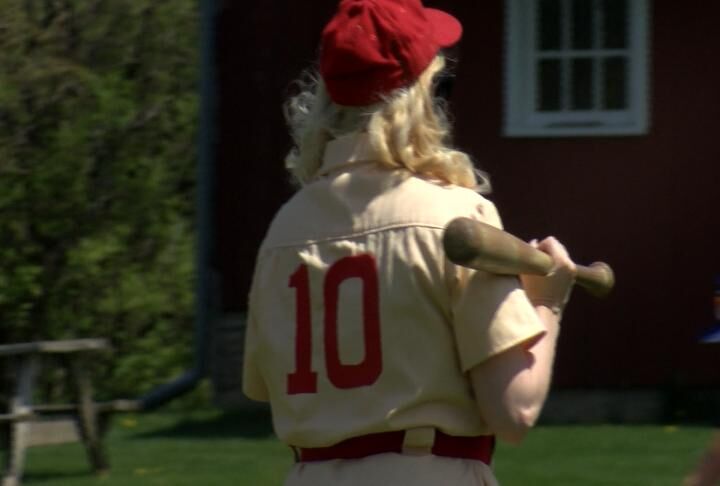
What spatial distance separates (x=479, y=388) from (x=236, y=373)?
8.64 metres

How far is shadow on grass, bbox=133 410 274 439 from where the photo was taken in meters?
10.3

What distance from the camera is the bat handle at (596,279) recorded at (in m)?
2.89

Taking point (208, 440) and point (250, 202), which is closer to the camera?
point (208, 440)

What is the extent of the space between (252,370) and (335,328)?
13.8 inches

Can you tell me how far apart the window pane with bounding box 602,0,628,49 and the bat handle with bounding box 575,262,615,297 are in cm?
804

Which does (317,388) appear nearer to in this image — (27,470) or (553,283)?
(553,283)

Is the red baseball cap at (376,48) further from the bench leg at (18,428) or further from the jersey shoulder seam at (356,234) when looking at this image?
the bench leg at (18,428)

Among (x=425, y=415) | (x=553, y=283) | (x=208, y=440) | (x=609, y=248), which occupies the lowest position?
(x=208, y=440)

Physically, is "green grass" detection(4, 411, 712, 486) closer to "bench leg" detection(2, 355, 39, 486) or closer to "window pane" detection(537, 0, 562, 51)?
"bench leg" detection(2, 355, 39, 486)

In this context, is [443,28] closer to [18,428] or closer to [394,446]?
[394,446]

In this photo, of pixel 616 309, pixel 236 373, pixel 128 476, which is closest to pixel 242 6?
pixel 236 373

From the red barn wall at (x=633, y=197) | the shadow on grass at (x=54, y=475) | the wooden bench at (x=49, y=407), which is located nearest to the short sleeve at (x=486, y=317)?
the wooden bench at (x=49, y=407)

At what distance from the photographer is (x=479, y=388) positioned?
8.83 feet

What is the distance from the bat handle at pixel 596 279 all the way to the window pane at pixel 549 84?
313 inches
